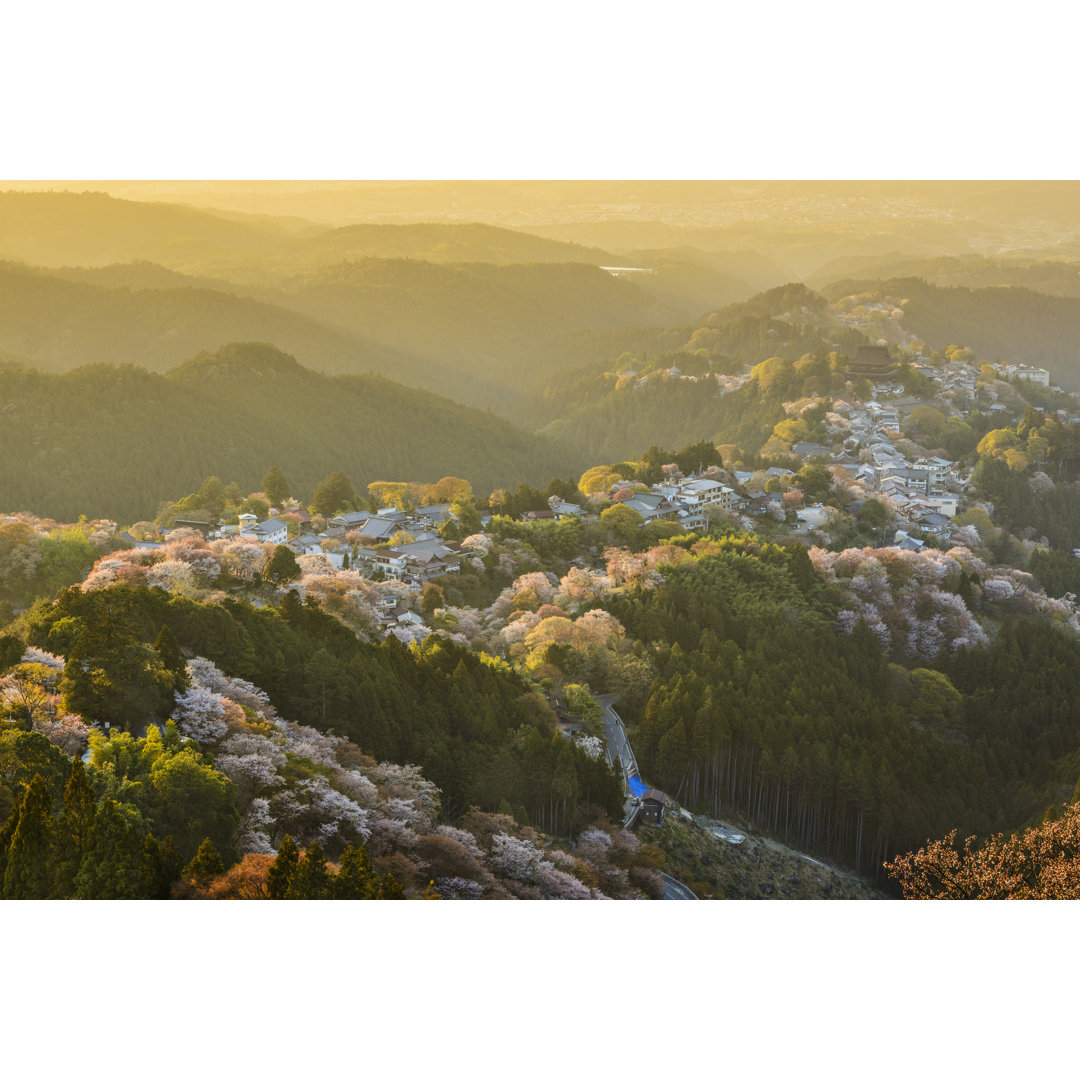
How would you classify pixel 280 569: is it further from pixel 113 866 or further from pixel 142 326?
pixel 142 326

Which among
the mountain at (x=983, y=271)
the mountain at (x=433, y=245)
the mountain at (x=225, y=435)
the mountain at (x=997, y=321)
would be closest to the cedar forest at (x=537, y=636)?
the mountain at (x=225, y=435)

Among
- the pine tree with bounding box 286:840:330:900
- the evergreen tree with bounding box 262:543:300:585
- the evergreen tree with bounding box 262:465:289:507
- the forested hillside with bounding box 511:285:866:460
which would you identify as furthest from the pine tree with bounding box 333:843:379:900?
the forested hillside with bounding box 511:285:866:460

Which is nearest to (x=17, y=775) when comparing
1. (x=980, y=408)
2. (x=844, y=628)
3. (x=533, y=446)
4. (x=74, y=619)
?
(x=74, y=619)

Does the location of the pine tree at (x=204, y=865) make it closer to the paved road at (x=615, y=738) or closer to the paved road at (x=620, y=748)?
the paved road at (x=620, y=748)

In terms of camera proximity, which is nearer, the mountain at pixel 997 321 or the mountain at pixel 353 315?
the mountain at pixel 997 321

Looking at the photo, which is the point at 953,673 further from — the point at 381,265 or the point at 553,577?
the point at 381,265

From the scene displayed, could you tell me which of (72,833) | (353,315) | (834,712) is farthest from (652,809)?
(353,315)
